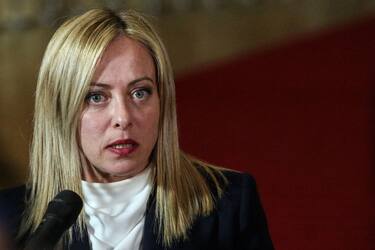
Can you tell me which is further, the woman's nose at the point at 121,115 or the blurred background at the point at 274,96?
the blurred background at the point at 274,96

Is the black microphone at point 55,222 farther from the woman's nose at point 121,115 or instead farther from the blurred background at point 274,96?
the blurred background at point 274,96

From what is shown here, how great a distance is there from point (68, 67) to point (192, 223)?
0.28m

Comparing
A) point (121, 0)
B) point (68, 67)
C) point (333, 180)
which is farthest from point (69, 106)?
point (121, 0)

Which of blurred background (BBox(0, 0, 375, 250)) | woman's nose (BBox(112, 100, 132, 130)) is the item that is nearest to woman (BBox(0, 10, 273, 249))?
woman's nose (BBox(112, 100, 132, 130))

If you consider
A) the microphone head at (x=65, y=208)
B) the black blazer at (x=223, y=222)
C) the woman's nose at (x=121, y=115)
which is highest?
the woman's nose at (x=121, y=115)

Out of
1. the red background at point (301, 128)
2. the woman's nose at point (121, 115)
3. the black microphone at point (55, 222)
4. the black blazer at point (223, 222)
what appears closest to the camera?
the black microphone at point (55, 222)

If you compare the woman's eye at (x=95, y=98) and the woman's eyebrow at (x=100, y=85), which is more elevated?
the woman's eyebrow at (x=100, y=85)

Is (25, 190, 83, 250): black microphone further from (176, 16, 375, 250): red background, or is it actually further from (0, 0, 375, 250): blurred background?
(176, 16, 375, 250): red background

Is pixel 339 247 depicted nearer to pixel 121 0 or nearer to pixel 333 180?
pixel 333 180

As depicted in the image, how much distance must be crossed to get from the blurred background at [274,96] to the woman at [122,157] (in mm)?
198

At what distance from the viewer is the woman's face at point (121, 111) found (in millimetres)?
1395

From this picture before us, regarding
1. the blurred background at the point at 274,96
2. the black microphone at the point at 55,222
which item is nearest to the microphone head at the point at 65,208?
the black microphone at the point at 55,222

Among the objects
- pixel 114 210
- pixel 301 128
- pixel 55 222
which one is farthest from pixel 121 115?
pixel 301 128

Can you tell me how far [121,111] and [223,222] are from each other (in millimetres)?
255
